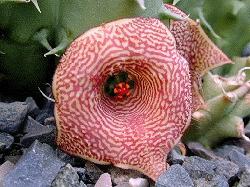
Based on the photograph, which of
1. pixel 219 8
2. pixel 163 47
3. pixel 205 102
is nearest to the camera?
pixel 163 47

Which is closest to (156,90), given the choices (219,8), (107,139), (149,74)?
(149,74)

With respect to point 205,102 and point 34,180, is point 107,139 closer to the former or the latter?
point 34,180

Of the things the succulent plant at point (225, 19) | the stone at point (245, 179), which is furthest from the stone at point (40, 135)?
the succulent plant at point (225, 19)

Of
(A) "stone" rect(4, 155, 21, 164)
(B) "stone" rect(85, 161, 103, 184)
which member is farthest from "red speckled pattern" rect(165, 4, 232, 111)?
(A) "stone" rect(4, 155, 21, 164)

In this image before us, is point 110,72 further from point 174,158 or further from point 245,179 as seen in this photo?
point 245,179

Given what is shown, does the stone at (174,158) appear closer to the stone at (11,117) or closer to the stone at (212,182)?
the stone at (212,182)

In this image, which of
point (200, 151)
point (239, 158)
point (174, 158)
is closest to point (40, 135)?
point (174, 158)

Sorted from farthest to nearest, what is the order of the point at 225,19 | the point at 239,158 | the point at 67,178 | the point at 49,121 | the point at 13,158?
the point at 225,19 → the point at 239,158 → the point at 49,121 → the point at 13,158 → the point at 67,178
